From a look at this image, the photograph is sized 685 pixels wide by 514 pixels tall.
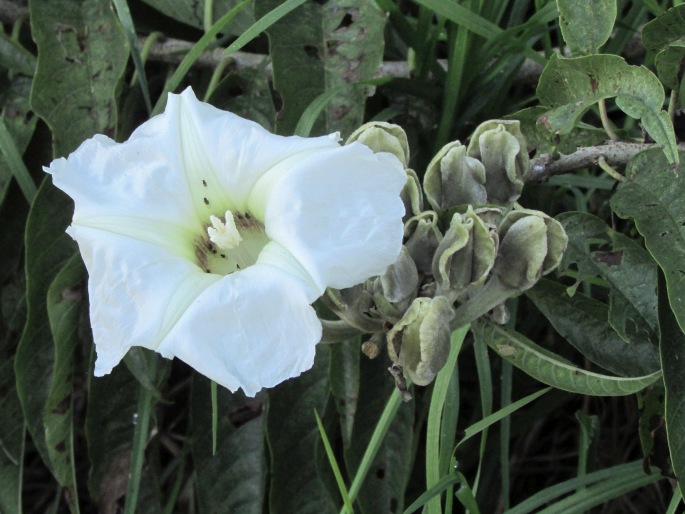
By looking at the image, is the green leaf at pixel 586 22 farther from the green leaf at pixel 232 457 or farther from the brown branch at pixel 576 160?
the green leaf at pixel 232 457

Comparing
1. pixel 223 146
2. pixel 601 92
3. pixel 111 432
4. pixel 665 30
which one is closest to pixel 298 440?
pixel 111 432

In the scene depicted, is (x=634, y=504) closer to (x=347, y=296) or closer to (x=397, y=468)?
(x=397, y=468)

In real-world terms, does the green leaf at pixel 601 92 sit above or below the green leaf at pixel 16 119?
above

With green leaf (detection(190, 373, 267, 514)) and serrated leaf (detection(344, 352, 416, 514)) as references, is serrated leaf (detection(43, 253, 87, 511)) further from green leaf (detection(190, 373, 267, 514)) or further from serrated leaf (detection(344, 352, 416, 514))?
serrated leaf (detection(344, 352, 416, 514))

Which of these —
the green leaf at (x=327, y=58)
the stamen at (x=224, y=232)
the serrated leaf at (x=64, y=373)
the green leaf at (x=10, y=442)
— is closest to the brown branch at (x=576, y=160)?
the green leaf at (x=327, y=58)

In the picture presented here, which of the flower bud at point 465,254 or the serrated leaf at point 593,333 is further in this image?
the serrated leaf at point 593,333

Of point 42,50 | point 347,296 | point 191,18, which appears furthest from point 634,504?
point 42,50
